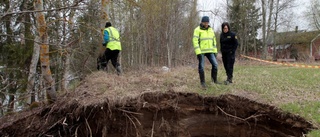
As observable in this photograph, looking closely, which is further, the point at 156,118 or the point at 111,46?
the point at 111,46

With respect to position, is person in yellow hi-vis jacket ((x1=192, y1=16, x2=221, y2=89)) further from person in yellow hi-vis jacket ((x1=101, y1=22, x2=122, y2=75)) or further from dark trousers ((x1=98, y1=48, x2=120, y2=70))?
dark trousers ((x1=98, y1=48, x2=120, y2=70))

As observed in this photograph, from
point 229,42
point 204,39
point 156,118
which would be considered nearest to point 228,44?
point 229,42

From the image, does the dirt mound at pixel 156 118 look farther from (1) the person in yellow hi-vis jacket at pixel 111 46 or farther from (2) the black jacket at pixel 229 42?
(1) the person in yellow hi-vis jacket at pixel 111 46

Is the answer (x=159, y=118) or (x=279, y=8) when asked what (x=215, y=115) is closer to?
(x=159, y=118)

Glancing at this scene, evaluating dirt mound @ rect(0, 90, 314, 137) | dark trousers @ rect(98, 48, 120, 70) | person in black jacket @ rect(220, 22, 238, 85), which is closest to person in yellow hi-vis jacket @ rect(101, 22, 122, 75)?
dark trousers @ rect(98, 48, 120, 70)

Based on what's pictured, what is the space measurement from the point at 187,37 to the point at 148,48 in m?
3.24

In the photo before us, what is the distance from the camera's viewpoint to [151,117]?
533cm

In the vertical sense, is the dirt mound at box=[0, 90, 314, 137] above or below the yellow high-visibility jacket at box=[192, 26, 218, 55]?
below

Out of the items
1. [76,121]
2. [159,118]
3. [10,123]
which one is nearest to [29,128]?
[10,123]

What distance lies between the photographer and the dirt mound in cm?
484

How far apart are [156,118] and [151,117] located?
0.13m

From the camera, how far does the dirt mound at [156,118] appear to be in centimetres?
484

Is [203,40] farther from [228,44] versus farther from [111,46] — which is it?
[111,46]

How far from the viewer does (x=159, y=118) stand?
17.7 ft
